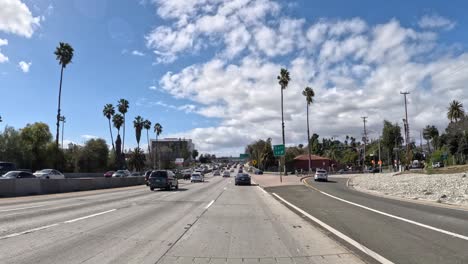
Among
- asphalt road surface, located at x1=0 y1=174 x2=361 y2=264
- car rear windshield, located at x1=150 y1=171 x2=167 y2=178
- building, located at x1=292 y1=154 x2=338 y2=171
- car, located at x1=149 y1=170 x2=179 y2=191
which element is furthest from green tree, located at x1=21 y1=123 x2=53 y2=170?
building, located at x1=292 y1=154 x2=338 y2=171

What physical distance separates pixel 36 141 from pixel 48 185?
174 feet

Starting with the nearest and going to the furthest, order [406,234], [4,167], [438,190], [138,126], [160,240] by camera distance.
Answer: [160,240] → [406,234] → [438,190] → [4,167] → [138,126]

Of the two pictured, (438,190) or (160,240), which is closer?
(160,240)

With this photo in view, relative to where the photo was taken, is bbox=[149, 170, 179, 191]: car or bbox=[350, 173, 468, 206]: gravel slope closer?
bbox=[350, 173, 468, 206]: gravel slope

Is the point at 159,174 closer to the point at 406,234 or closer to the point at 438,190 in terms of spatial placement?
the point at 438,190

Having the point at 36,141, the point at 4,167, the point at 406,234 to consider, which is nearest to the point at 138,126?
the point at 36,141

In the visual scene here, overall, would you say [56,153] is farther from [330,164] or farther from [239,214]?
[330,164]

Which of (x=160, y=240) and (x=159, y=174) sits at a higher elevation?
(x=159, y=174)

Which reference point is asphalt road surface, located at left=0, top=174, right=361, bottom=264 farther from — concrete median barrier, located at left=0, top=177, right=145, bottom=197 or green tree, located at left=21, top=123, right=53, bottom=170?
green tree, located at left=21, top=123, right=53, bottom=170

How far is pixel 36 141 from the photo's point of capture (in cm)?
7938

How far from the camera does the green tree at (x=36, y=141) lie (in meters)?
76.4

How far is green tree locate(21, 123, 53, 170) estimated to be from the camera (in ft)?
251

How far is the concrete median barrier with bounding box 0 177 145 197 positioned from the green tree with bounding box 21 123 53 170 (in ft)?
129

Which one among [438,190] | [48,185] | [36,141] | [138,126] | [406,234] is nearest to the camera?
[406,234]
